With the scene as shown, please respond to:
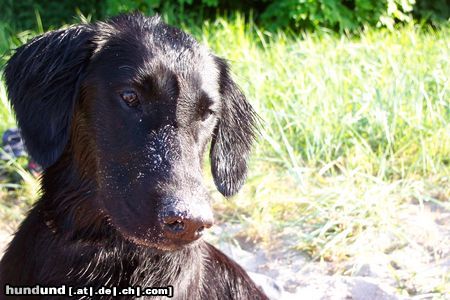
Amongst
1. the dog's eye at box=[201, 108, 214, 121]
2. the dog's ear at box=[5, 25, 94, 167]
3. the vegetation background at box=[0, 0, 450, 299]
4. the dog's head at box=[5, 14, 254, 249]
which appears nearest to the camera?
the dog's head at box=[5, 14, 254, 249]

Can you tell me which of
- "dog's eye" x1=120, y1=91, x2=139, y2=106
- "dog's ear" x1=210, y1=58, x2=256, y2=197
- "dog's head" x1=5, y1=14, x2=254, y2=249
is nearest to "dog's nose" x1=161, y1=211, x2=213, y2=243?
"dog's head" x1=5, y1=14, x2=254, y2=249

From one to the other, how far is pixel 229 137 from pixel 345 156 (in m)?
1.85

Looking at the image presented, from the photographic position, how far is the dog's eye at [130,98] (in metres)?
2.72

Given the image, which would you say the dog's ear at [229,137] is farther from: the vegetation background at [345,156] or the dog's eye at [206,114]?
the vegetation background at [345,156]

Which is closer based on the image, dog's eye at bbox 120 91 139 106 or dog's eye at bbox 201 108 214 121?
dog's eye at bbox 120 91 139 106

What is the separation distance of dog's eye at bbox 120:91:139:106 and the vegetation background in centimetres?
75

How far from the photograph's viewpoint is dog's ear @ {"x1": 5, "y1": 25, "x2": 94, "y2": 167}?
282 cm

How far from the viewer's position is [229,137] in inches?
129

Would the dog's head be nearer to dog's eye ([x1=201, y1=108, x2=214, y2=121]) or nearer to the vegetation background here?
dog's eye ([x1=201, y1=108, x2=214, y2=121])

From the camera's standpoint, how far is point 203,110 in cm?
292

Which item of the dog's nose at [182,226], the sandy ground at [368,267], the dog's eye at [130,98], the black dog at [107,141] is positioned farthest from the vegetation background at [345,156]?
the dog's nose at [182,226]

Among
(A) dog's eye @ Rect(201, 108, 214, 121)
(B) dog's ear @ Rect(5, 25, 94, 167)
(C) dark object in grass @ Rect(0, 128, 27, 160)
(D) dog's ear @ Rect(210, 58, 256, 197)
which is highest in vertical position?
(B) dog's ear @ Rect(5, 25, 94, 167)

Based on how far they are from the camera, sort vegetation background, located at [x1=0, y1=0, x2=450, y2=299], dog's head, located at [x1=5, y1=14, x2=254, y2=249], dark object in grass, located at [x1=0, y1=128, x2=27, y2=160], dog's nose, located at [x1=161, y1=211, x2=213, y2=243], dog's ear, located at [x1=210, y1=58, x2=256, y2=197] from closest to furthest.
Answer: dog's nose, located at [x1=161, y1=211, x2=213, y2=243] < dog's head, located at [x1=5, y1=14, x2=254, y2=249] < dog's ear, located at [x1=210, y1=58, x2=256, y2=197] < vegetation background, located at [x1=0, y1=0, x2=450, y2=299] < dark object in grass, located at [x1=0, y1=128, x2=27, y2=160]

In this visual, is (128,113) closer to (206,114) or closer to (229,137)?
(206,114)
